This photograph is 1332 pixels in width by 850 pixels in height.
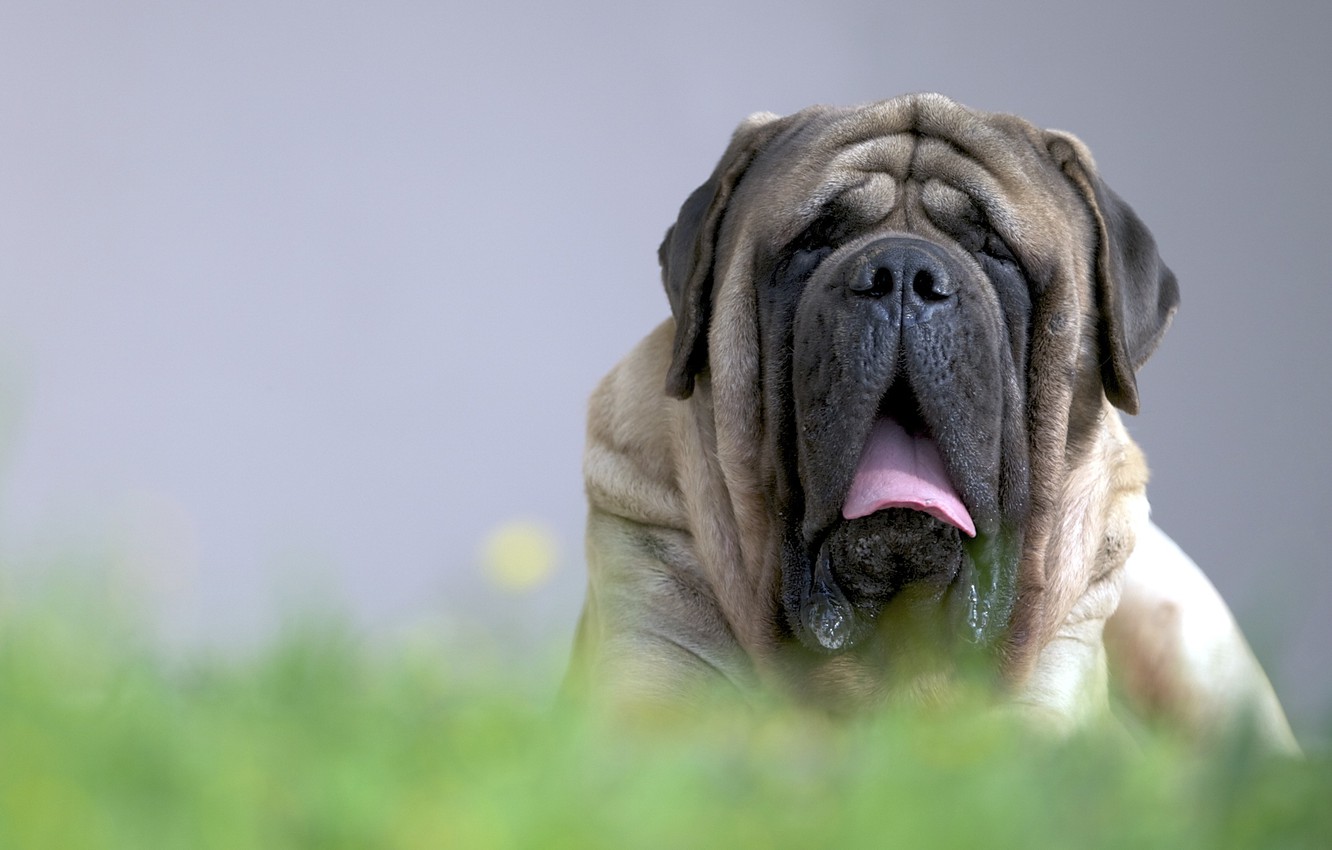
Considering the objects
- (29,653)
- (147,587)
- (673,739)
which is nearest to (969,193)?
(673,739)

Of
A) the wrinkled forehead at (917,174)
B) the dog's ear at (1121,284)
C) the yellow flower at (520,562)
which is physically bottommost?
the yellow flower at (520,562)

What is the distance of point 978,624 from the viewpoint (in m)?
2.18

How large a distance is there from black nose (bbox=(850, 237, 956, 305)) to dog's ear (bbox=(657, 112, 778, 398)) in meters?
0.33

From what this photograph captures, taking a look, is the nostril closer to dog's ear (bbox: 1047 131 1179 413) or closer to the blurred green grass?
dog's ear (bbox: 1047 131 1179 413)

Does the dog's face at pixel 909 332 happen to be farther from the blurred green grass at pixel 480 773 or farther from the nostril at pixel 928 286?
the blurred green grass at pixel 480 773

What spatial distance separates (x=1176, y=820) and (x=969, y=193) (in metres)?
1.61

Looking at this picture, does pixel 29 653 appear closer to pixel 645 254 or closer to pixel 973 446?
pixel 973 446

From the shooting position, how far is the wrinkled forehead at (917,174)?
7.47 ft

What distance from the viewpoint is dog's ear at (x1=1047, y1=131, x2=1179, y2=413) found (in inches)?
89.8

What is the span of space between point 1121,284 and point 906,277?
17.1 inches

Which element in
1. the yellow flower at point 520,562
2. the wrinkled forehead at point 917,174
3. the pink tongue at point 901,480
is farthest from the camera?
the wrinkled forehead at point 917,174

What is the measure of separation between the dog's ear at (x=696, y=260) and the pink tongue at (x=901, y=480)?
355mm

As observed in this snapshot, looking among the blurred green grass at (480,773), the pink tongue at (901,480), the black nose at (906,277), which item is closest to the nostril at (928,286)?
the black nose at (906,277)

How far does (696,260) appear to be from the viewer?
7.88 ft
